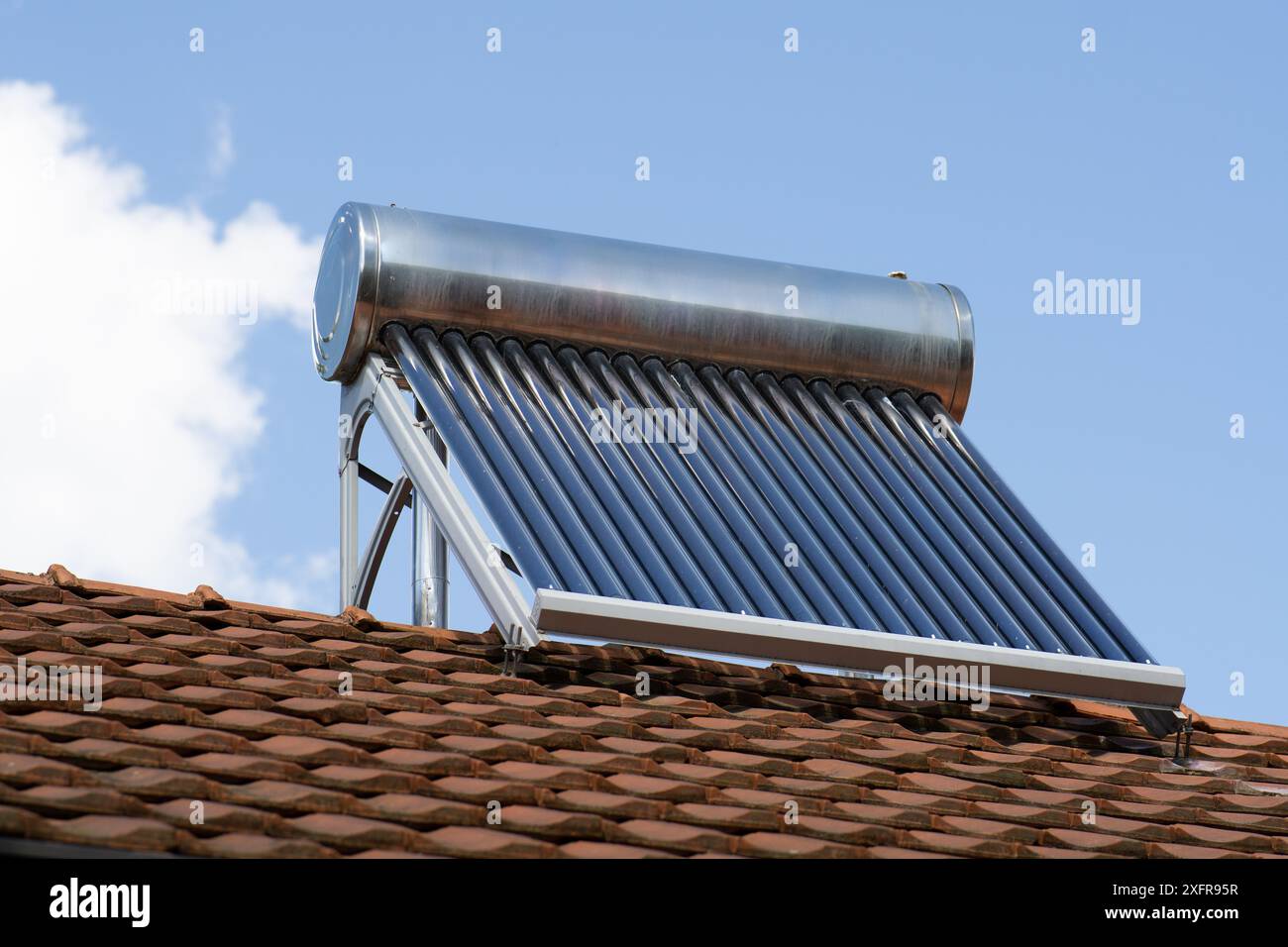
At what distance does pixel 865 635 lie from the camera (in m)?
6.96

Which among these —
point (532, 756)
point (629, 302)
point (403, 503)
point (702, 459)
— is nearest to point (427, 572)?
point (403, 503)

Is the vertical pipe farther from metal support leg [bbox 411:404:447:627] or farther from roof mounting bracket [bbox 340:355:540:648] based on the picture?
Result: metal support leg [bbox 411:404:447:627]

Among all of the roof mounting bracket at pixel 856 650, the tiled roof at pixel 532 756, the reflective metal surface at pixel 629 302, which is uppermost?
the reflective metal surface at pixel 629 302

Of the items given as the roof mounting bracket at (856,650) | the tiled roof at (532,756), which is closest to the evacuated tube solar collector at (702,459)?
the roof mounting bracket at (856,650)

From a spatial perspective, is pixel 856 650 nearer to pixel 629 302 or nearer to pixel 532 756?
pixel 532 756

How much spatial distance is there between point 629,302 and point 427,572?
5.15 ft

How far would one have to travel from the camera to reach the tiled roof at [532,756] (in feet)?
17.6

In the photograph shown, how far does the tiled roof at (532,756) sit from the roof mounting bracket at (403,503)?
23 cm

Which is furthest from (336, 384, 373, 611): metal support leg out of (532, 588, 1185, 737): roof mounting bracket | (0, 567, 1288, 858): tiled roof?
(532, 588, 1185, 737): roof mounting bracket

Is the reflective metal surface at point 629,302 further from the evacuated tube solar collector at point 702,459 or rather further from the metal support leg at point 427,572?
the metal support leg at point 427,572

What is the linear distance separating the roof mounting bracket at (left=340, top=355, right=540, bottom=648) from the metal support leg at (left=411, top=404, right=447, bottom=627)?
185 mm
